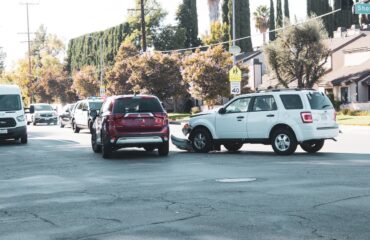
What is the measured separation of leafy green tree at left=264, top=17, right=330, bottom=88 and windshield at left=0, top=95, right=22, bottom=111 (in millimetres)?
28406

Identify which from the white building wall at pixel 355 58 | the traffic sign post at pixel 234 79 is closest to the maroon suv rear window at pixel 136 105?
the traffic sign post at pixel 234 79

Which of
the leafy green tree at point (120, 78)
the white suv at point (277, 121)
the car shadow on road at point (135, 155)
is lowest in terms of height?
the car shadow on road at point (135, 155)

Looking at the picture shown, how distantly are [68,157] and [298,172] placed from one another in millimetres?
7830

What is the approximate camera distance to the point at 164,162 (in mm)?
15766

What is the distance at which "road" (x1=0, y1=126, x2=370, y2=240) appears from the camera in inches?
281

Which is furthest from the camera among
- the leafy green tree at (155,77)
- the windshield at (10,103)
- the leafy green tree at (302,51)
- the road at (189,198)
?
the leafy green tree at (155,77)

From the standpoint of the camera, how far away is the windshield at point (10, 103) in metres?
24.0

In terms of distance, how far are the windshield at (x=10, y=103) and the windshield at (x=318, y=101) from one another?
1238 cm

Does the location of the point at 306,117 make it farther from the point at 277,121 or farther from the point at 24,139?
the point at 24,139

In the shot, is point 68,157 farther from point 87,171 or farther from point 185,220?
point 185,220

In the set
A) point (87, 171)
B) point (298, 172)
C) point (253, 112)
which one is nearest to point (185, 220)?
point (298, 172)

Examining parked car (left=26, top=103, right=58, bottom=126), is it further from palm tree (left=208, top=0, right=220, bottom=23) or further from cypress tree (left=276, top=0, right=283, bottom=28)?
palm tree (left=208, top=0, right=220, bottom=23)

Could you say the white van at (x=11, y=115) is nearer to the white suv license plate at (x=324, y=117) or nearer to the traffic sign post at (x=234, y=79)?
the white suv license plate at (x=324, y=117)

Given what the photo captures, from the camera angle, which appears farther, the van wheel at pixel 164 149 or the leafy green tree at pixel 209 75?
the leafy green tree at pixel 209 75
